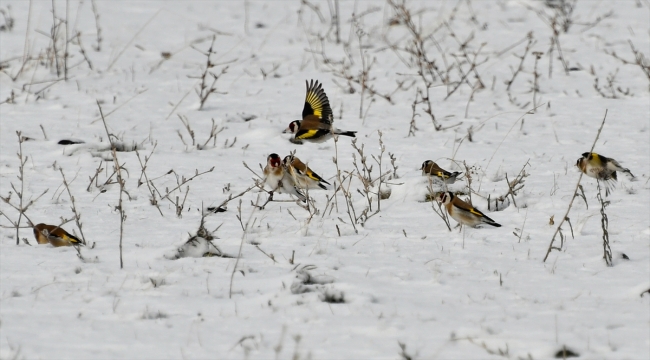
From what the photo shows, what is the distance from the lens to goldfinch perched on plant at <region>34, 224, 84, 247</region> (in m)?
4.64

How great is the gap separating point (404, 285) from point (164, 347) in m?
1.41

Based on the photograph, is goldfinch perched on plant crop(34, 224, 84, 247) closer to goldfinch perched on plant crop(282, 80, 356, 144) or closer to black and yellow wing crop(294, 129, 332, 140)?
goldfinch perched on plant crop(282, 80, 356, 144)

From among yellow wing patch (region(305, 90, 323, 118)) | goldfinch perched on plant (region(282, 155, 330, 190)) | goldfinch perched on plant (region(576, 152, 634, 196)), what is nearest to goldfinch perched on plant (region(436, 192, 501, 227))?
goldfinch perched on plant (region(282, 155, 330, 190))

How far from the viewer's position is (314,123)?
302 inches

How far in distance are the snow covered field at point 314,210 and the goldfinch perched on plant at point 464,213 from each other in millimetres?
89

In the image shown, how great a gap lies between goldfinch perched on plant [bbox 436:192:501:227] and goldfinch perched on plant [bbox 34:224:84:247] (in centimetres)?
239

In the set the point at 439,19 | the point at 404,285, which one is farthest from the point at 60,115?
the point at 439,19

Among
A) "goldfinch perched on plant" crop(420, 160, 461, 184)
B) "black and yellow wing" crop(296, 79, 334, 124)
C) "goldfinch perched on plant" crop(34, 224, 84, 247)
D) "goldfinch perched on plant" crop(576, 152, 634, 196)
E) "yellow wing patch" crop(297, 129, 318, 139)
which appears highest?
"black and yellow wing" crop(296, 79, 334, 124)

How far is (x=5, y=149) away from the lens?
7027mm

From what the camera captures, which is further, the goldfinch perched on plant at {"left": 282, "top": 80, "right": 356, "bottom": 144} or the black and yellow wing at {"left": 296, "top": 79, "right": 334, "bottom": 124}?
the black and yellow wing at {"left": 296, "top": 79, "right": 334, "bottom": 124}

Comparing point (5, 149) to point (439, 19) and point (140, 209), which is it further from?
point (439, 19)

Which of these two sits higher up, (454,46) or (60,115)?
(454,46)

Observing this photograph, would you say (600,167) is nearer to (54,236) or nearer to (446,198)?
(446,198)

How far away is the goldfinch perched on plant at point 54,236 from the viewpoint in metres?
4.64
